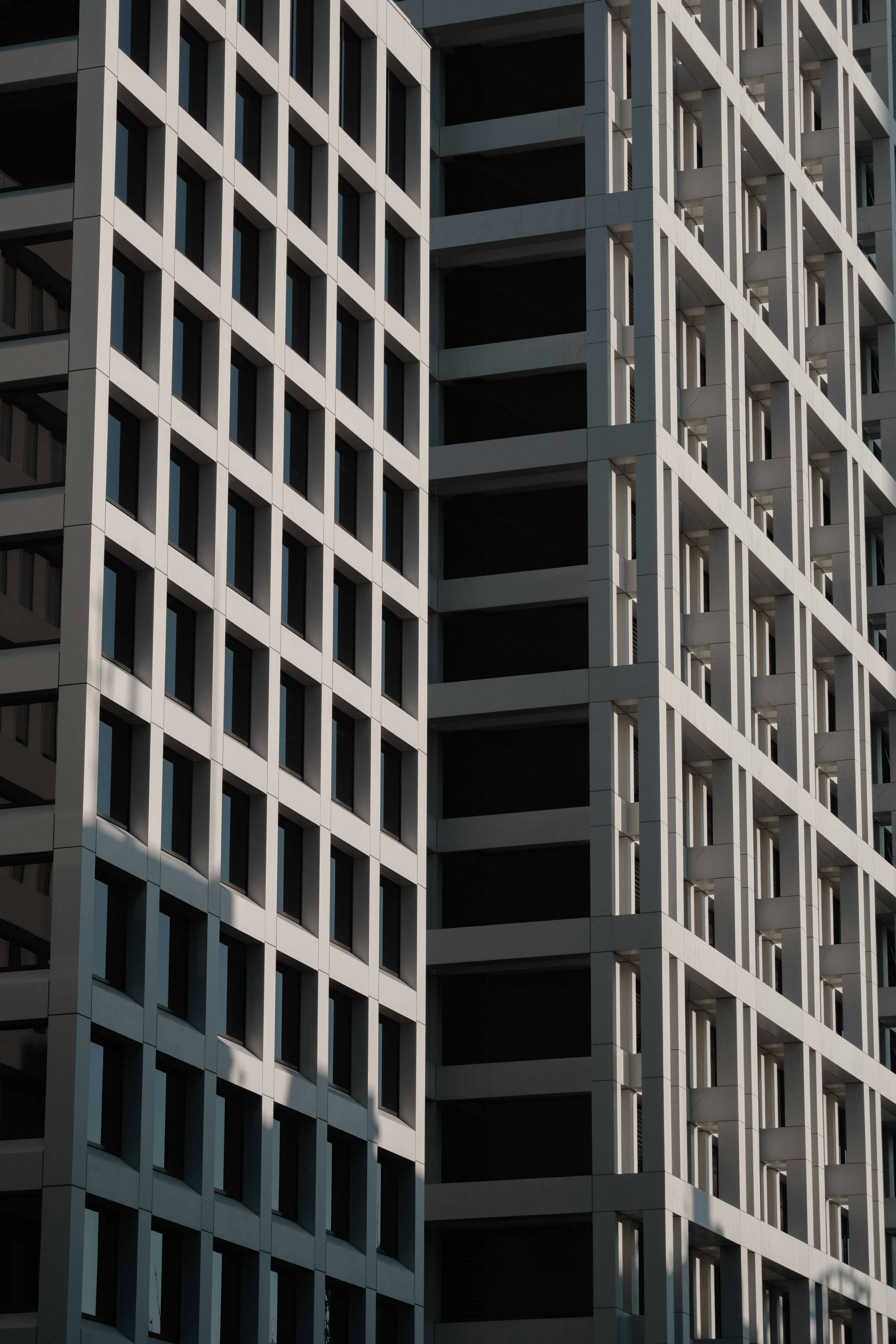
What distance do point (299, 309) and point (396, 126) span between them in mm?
8627

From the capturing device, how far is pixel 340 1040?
5728 cm

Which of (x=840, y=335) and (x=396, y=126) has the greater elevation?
(x=840, y=335)

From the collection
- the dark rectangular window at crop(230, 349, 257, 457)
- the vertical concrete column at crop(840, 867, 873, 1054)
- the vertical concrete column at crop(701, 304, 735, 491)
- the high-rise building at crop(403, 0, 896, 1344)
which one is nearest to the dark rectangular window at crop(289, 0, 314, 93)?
the dark rectangular window at crop(230, 349, 257, 457)

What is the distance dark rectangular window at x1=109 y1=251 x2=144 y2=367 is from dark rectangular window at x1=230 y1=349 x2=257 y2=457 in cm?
357

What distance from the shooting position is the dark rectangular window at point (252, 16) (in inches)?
2282

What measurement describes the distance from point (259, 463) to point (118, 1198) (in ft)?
54.2

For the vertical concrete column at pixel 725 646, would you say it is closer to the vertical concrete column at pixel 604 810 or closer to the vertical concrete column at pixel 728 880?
the vertical concrete column at pixel 728 880

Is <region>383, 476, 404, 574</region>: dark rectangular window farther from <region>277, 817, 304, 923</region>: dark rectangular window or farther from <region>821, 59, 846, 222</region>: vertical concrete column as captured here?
<region>821, 59, 846, 222</region>: vertical concrete column

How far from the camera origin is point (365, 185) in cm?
6297

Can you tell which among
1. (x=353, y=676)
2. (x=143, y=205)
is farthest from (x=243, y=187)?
(x=353, y=676)

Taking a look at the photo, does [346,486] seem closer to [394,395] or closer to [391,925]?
[394,395]

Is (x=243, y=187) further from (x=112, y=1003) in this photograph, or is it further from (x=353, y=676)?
(x=112, y=1003)

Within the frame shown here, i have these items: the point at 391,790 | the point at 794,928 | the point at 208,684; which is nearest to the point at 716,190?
the point at 794,928

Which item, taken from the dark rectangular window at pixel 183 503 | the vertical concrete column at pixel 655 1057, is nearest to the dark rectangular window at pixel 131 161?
the dark rectangular window at pixel 183 503
